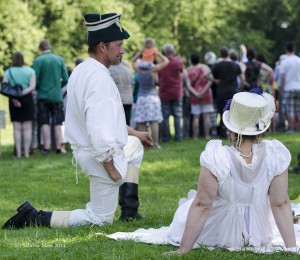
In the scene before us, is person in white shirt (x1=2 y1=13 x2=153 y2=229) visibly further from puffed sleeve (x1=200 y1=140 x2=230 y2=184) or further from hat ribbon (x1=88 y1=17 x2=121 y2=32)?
puffed sleeve (x1=200 y1=140 x2=230 y2=184)

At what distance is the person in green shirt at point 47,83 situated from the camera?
1723cm

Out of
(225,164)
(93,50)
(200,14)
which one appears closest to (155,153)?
(93,50)

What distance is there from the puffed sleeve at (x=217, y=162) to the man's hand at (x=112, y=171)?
5.15ft

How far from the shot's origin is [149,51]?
18.2 meters

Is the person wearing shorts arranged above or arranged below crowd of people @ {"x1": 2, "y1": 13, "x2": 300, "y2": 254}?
below

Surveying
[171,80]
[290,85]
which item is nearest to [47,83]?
[171,80]

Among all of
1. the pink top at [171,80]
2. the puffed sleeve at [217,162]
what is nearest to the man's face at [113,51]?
the puffed sleeve at [217,162]

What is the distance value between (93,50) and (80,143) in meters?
0.89

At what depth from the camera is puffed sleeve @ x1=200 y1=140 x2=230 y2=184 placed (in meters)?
6.75

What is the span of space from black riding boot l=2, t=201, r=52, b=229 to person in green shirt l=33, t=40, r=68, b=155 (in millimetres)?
8703

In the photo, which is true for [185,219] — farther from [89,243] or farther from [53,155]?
[53,155]

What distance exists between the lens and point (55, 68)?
17.3 m

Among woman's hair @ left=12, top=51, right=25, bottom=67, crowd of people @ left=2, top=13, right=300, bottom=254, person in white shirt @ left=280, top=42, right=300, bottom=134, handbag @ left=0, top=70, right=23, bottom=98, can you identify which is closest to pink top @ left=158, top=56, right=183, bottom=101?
person in white shirt @ left=280, top=42, right=300, bottom=134

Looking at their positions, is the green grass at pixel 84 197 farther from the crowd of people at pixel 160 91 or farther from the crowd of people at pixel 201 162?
→ the crowd of people at pixel 160 91
